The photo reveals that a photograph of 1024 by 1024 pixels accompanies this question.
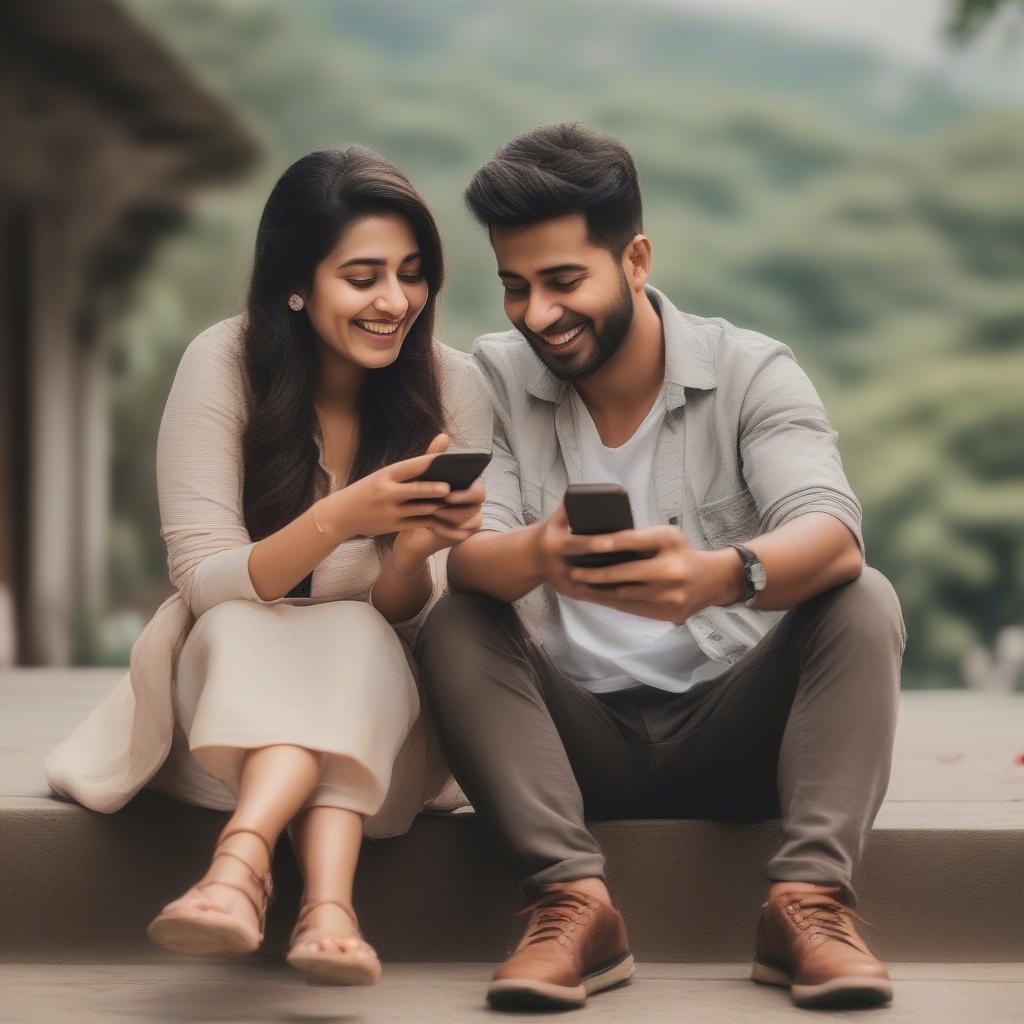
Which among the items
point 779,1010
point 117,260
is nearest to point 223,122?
point 117,260

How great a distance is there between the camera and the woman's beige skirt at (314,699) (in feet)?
6.66

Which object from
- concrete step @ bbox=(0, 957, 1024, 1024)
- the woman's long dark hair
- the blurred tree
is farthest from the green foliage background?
concrete step @ bbox=(0, 957, 1024, 1024)

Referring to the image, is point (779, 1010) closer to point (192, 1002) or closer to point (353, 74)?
point (192, 1002)

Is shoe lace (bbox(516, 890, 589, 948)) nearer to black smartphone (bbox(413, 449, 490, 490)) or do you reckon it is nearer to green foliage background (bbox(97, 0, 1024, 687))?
black smartphone (bbox(413, 449, 490, 490))

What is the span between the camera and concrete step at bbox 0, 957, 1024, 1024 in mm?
1956

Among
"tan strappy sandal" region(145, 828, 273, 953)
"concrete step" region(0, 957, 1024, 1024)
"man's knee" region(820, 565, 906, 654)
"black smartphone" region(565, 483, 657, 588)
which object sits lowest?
"concrete step" region(0, 957, 1024, 1024)

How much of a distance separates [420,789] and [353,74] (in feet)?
36.6

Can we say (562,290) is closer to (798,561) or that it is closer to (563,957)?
(798,561)

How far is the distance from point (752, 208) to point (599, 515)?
11.2 meters

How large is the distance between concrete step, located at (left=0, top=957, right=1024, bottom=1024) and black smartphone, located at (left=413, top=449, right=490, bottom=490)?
2.21 feet

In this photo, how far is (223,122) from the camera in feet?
24.6

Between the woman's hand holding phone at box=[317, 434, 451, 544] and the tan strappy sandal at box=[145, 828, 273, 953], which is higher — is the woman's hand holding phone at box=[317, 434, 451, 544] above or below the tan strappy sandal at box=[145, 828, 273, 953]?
above

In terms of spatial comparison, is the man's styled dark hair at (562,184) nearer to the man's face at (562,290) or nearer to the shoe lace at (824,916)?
the man's face at (562,290)

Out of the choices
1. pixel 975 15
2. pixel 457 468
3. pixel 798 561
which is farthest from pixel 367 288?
pixel 975 15
